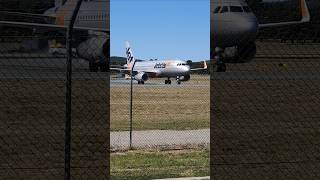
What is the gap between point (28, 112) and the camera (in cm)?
1481

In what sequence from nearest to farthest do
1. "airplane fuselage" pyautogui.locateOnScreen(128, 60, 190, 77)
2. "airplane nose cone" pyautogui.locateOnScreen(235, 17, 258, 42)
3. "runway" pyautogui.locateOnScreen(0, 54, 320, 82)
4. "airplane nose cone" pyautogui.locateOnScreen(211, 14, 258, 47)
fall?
"runway" pyautogui.locateOnScreen(0, 54, 320, 82)
"airplane nose cone" pyautogui.locateOnScreen(211, 14, 258, 47)
"airplane nose cone" pyautogui.locateOnScreen(235, 17, 258, 42)
"airplane fuselage" pyautogui.locateOnScreen(128, 60, 190, 77)

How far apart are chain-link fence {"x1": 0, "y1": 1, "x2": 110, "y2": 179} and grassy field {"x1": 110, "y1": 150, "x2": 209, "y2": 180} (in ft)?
0.76

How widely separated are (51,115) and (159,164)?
7.33 meters

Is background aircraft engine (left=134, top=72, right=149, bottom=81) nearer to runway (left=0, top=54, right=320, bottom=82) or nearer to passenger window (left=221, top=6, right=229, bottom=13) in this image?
passenger window (left=221, top=6, right=229, bottom=13)

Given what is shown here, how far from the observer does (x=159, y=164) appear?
7.50 m

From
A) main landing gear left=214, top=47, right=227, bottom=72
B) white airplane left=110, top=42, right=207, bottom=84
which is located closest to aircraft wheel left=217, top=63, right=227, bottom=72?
main landing gear left=214, top=47, right=227, bottom=72

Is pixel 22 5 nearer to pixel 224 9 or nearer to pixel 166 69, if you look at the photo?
pixel 224 9

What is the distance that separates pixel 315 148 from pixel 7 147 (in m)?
4.86

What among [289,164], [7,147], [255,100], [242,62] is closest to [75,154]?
[7,147]

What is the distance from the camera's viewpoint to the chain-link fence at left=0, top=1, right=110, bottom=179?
286 inches

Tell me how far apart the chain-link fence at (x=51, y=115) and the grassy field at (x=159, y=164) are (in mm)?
230

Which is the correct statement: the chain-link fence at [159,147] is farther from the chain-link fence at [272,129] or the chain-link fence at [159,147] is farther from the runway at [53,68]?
the runway at [53,68]

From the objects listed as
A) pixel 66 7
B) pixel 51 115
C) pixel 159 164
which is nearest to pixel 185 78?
pixel 51 115

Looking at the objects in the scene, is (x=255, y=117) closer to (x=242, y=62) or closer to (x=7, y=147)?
(x=242, y=62)
